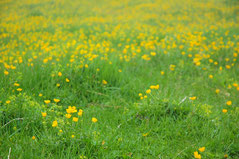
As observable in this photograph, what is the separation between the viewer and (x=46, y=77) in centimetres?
309

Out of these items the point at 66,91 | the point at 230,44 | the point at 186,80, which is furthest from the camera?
the point at 230,44

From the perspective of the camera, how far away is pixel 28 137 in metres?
2.02

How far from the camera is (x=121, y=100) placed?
9.96ft

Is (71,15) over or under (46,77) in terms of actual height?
over

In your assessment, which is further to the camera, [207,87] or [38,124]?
[207,87]

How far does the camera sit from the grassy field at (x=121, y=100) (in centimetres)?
196

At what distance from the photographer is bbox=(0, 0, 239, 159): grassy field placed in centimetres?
196

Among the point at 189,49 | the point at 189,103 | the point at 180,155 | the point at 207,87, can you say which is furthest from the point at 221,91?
the point at 180,155

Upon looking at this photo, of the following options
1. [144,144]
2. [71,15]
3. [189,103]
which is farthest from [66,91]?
[71,15]

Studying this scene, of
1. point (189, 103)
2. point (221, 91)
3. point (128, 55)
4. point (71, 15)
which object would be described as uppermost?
point (71, 15)

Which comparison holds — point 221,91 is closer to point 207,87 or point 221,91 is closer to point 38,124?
point 207,87

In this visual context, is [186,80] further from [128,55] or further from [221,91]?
[128,55]

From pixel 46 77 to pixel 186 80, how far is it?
256 cm

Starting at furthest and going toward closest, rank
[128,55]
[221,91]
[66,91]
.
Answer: [128,55], [221,91], [66,91]
